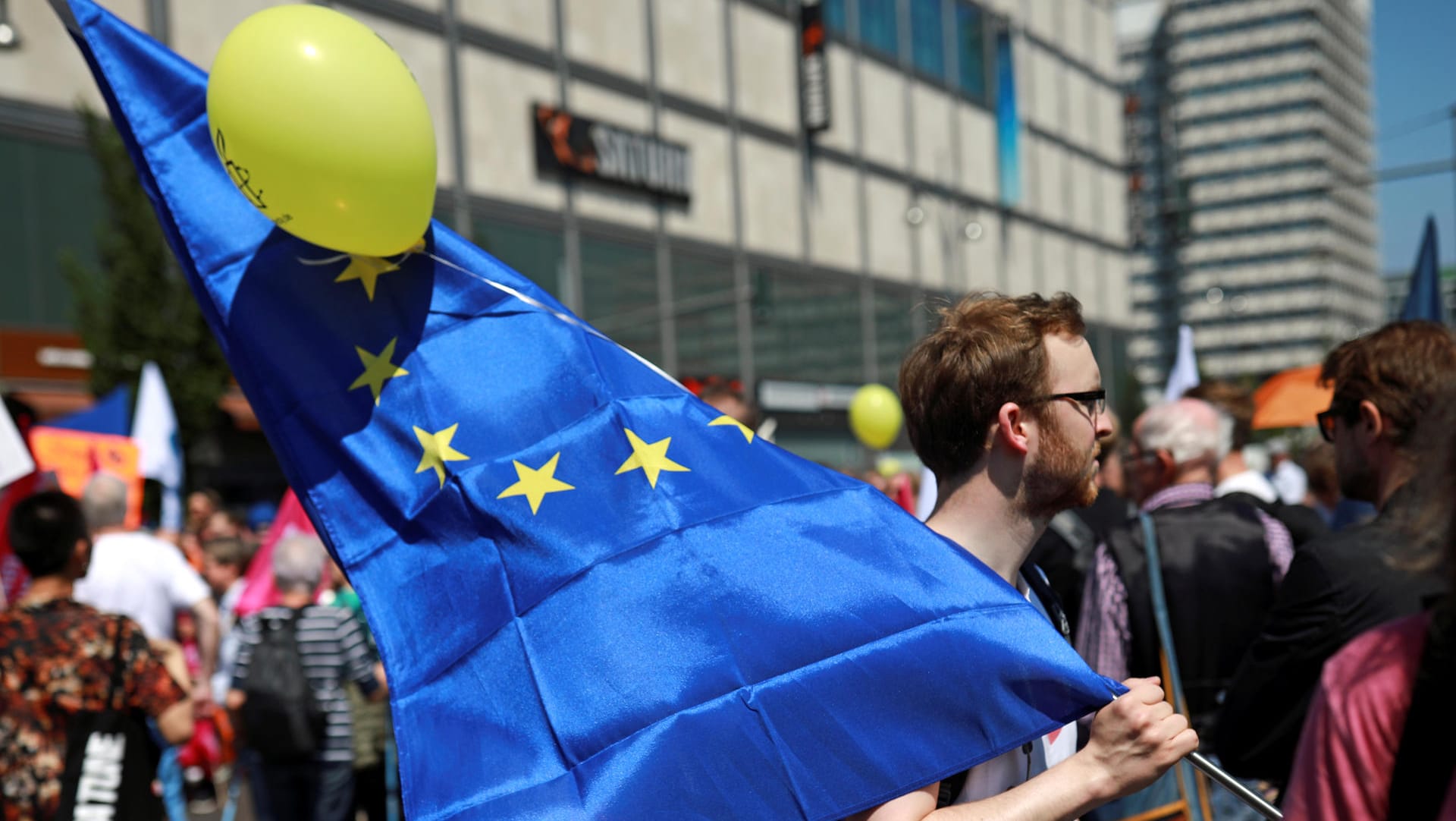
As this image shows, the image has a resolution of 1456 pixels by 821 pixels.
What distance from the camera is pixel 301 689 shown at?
18.3 ft

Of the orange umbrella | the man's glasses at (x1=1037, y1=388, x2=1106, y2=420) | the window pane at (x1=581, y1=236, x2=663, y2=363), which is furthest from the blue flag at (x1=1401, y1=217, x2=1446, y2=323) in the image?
the window pane at (x1=581, y1=236, x2=663, y2=363)

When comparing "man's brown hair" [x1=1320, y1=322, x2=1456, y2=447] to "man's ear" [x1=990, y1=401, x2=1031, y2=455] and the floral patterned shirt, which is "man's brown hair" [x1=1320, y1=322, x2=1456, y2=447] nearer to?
"man's ear" [x1=990, y1=401, x2=1031, y2=455]

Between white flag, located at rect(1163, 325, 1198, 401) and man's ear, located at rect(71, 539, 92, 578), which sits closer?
man's ear, located at rect(71, 539, 92, 578)

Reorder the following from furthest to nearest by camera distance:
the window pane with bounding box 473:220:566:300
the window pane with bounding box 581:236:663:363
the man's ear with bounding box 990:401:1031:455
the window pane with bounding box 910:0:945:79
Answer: the window pane with bounding box 910:0:945:79 < the window pane with bounding box 581:236:663:363 < the window pane with bounding box 473:220:566:300 < the man's ear with bounding box 990:401:1031:455

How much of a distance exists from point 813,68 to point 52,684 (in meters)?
28.1

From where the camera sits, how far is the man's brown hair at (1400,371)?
2.87 meters

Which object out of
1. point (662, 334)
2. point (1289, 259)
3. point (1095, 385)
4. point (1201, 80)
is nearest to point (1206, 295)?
point (1289, 259)

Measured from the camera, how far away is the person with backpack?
5590 mm

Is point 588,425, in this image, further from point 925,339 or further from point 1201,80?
point 1201,80

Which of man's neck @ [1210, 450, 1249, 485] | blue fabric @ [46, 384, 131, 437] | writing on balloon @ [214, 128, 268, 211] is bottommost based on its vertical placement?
man's neck @ [1210, 450, 1249, 485]

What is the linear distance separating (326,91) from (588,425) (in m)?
0.89

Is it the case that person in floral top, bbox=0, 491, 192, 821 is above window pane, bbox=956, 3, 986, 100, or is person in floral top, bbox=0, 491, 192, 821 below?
below

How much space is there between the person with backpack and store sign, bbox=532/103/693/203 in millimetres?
19037

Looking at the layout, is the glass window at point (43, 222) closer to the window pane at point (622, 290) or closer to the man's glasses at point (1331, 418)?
the window pane at point (622, 290)
